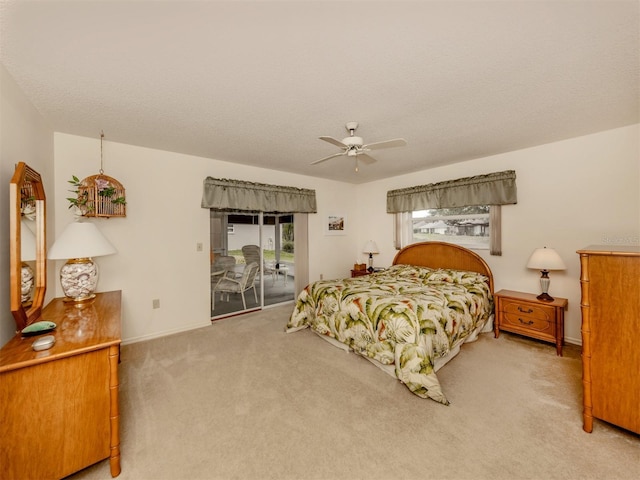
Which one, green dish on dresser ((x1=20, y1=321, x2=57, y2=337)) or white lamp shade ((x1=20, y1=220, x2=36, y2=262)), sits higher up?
white lamp shade ((x1=20, y1=220, x2=36, y2=262))

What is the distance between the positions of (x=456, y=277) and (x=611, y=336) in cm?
197

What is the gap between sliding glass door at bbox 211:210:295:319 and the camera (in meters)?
4.29

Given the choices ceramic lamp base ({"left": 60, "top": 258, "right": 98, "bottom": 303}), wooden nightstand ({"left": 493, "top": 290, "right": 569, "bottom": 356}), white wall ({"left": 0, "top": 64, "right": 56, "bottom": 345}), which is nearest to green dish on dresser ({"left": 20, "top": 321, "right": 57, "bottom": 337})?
white wall ({"left": 0, "top": 64, "right": 56, "bottom": 345})

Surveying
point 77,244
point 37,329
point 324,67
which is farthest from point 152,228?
point 324,67

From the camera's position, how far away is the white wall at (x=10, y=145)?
5.47 ft

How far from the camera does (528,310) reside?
125 inches

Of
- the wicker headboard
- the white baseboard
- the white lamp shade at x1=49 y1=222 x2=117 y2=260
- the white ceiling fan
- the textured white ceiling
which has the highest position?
the textured white ceiling

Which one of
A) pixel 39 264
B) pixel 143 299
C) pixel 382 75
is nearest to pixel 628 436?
pixel 382 75

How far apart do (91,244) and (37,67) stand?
1.26 m

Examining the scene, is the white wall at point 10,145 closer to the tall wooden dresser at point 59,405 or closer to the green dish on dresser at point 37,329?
the green dish on dresser at point 37,329

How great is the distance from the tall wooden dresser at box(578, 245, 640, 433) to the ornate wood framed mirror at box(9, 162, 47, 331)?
371cm

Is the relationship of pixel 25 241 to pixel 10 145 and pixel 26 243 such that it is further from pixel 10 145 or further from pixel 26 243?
pixel 10 145

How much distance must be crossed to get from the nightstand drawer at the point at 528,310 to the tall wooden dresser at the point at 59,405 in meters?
4.01

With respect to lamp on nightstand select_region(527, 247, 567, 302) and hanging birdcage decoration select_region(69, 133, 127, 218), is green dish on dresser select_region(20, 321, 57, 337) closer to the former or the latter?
hanging birdcage decoration select_region(69, 133, 127, 218)
